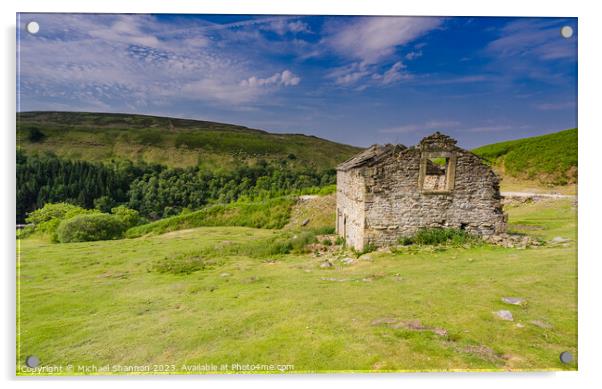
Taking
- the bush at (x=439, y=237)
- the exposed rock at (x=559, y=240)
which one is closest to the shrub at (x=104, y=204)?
the bush at (x=439, y=237)

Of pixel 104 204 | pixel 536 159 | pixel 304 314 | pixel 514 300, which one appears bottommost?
pixel 304 314

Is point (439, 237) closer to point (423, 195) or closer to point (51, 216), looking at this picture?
point (423, 195)

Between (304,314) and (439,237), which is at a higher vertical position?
(439,237)

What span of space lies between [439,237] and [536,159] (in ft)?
71.4

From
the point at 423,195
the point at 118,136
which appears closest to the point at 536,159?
the point at 423,195

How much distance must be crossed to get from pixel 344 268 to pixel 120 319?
5905mm

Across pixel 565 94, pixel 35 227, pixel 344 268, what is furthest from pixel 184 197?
pixel 565 94

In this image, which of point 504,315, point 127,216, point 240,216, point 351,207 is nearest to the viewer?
point 504,315

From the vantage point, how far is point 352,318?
20.4 feet

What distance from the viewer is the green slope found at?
21.7 metres

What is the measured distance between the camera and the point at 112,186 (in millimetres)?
9617

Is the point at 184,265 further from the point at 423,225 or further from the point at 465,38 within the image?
the point at 465,38

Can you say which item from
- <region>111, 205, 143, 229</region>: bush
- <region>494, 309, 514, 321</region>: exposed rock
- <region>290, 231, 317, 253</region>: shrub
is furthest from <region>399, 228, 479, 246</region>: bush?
<region>111, 205, 143, 229</region>: bush

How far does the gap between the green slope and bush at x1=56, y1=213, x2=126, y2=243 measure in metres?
19.8
